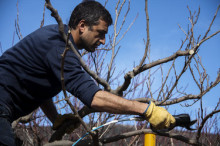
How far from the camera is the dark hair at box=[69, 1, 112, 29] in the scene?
2367 mm

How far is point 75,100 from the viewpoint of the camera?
477 cm

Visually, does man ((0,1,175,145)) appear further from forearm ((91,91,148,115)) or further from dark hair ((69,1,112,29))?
dark hair ((69,1,112,29))

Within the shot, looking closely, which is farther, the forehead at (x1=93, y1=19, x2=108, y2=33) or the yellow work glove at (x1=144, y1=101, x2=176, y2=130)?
the forehead at (x1=93, y1=19, x2=108, y2=33)

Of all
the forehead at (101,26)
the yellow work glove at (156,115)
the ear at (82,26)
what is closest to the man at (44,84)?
the yellow work glove at (156,115)

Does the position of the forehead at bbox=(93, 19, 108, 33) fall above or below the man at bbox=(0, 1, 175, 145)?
above

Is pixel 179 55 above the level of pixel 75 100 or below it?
above

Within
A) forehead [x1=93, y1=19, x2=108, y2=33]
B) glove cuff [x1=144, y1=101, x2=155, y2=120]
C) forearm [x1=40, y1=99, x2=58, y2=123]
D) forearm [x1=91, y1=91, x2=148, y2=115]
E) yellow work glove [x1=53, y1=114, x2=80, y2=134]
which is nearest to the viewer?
forearm [x1=91, y1=91, x2=148, y2=115]

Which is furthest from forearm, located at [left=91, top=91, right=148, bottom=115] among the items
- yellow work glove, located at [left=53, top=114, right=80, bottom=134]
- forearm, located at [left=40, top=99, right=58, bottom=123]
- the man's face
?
forearm, located at [left=40, top=99, right=58, bottom=123]

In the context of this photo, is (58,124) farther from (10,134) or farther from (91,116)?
(91,116)

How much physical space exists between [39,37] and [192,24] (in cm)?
186

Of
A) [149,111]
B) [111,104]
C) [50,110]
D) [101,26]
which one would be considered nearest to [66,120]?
[50,110]

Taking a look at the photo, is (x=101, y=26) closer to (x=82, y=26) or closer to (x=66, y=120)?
(x=82, y=26)

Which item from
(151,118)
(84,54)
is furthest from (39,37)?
(84,54)

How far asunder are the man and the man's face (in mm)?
336
